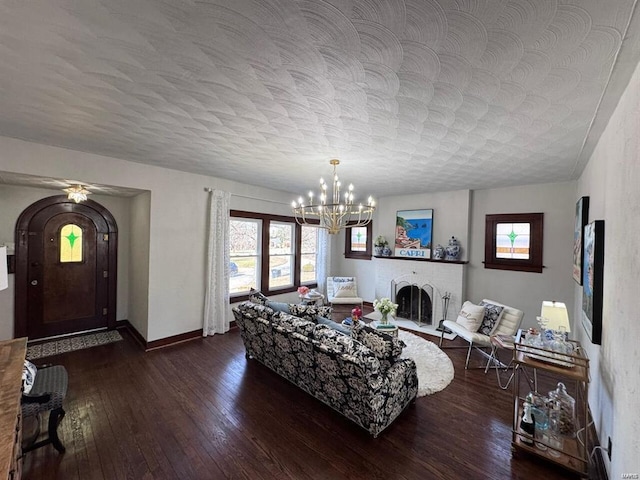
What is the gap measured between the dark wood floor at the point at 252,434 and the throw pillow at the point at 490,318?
738 millimetres

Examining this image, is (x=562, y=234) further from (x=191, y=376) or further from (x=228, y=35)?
(x=191, y=376)

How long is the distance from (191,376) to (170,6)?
3.52 m

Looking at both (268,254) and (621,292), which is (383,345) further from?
(268,254)

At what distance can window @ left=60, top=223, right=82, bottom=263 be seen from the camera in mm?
4168

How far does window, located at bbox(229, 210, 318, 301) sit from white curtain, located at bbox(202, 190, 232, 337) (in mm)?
359

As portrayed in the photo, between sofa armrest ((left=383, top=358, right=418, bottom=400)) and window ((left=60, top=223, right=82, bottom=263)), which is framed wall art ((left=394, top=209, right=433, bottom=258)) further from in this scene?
window ((left=60, top=223, right=82, bottom=263))

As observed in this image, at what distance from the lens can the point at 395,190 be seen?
5.35 metres

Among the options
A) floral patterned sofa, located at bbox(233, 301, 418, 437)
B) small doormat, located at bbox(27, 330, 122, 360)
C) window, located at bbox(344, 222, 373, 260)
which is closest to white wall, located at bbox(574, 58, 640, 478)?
floral patterned sofa, located at bbox(233, 301, 418, 437)

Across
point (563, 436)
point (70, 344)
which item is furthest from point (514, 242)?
point (70, 344)

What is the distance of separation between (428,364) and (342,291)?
2.85m

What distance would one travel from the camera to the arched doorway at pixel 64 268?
3861 millimetres

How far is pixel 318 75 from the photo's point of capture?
167 cm

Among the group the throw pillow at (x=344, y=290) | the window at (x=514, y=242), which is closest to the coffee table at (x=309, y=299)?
the throw pillow at (x=344, y=290)

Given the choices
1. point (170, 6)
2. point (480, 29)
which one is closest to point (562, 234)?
point (480, 29)
